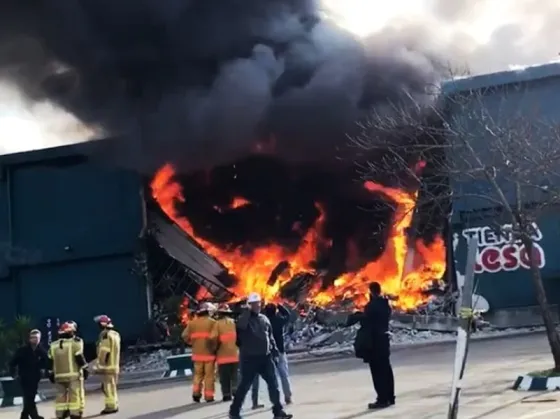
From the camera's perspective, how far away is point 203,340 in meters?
12.5

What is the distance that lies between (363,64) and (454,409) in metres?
17.5

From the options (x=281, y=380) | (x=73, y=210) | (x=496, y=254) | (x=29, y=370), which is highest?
(x=73, y=210)

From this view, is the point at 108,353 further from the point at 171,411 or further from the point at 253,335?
the point at 253,335

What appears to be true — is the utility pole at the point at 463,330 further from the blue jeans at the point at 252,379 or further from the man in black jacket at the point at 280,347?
the man in black jacket at the point at 280,347

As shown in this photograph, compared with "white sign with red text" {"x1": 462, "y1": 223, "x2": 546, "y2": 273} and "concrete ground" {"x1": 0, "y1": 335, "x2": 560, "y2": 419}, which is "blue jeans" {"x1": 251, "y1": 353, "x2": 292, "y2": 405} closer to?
"concrete ground" {"x1": 0, "y1": 335, "x2": 560, "y2": 419}

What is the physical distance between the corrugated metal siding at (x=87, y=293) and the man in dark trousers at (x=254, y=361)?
567 inches

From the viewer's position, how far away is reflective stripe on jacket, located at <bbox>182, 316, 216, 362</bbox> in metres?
12.5

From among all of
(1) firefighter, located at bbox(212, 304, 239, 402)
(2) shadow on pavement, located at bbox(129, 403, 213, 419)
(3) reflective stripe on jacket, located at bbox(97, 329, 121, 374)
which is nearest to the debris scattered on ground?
(1) firefighter, located at bbox(212, 304, 239, 402)

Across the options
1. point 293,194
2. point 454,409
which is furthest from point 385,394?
point 293,194

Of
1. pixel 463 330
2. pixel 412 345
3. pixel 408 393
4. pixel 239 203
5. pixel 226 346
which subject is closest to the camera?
pixel 463 330

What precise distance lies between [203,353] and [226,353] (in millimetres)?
291

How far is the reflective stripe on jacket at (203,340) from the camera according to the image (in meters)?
12.5

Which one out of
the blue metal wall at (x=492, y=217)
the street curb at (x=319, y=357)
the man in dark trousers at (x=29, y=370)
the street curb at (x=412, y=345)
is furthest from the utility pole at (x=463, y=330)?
the blue metal wall at (x=492, y=217)

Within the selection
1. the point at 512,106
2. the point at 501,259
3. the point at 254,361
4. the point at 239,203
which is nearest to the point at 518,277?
the point at 501,259
